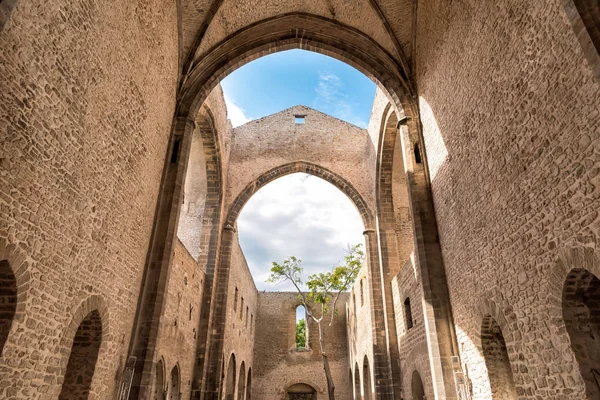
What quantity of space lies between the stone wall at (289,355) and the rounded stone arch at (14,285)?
719 inches

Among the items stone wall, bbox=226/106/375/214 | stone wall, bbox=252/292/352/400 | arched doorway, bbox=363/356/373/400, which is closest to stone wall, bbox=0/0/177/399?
stone wall, bbox=226/106/375/214

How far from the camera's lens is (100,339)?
6262mm

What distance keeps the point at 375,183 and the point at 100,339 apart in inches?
417

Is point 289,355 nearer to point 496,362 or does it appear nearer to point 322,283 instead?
point 322,283

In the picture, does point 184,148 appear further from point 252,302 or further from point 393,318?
point 252,302

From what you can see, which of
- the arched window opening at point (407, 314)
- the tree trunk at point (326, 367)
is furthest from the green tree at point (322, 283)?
the arched window opening at point (407, 314)

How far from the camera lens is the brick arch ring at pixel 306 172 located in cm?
1534

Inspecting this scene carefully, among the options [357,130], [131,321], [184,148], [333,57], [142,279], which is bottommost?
[131,321]

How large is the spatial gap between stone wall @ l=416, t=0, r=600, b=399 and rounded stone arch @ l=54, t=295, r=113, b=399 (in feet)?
19.6

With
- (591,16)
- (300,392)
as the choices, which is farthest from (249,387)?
(591,16)

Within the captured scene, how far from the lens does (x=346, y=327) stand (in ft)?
72.6

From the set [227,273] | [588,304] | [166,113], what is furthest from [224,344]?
[588,304]

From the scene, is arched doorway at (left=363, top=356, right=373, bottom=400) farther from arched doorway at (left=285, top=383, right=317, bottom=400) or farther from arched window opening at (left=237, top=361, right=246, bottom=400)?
arched doorway at (left=285, top=383, right=317, bottom=400)

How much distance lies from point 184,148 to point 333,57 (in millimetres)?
5160
